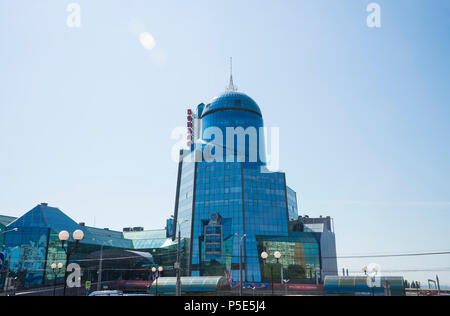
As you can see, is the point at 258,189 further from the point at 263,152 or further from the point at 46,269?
the point at 46,269

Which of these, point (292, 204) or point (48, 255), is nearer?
point (48, 255)

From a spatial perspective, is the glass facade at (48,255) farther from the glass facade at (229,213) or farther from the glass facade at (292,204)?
the glass facade at (292,204)

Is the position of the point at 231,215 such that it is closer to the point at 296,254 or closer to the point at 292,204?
the point at 296,254

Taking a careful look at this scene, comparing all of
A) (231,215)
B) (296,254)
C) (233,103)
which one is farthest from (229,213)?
(233,103)

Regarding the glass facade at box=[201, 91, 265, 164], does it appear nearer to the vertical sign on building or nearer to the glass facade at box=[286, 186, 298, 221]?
the vertical sign on building

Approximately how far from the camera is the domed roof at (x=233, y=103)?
13475cm

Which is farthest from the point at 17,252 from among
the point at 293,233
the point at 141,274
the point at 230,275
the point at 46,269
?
the point at 293,233

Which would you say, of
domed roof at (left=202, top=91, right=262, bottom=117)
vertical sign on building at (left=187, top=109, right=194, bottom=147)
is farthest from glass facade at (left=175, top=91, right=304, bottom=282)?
domed roof at (left=202, top=91, right=262, bottom=117)

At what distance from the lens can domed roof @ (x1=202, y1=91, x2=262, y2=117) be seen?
134750 millimetres

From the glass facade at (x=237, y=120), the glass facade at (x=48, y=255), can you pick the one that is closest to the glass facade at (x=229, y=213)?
the glass facade at (x=48, y=255)

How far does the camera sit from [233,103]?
135 meters

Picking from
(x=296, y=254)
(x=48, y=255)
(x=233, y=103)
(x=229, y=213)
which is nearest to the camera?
(x=48, y=255)

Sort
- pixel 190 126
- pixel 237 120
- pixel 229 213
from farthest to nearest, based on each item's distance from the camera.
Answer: pixel 190 126, pixel 237 120, pixel 229 213
